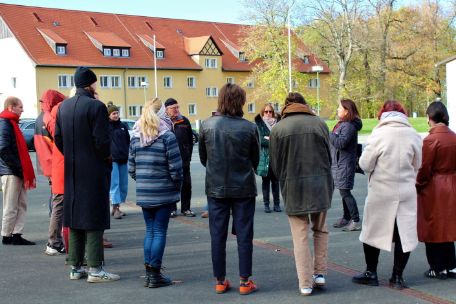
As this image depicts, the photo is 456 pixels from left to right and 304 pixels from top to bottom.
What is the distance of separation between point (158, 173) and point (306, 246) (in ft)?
5.32

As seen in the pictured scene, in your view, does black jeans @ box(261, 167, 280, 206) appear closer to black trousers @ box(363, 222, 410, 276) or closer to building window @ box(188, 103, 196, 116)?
black trousers @ box(363, 222, 410, 276)

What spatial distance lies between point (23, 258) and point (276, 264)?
3095 millimetres

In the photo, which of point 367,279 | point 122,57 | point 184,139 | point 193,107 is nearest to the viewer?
point 367,279

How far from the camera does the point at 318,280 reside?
6.04 meters

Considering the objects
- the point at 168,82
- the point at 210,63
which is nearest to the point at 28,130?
the point at 168,82

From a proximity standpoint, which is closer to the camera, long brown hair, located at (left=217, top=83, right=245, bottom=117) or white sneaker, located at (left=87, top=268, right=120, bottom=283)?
long brown hair, located at (left=217, top=83, right=245, bottom=117)

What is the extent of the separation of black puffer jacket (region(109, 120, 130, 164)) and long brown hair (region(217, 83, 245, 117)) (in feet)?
15.6

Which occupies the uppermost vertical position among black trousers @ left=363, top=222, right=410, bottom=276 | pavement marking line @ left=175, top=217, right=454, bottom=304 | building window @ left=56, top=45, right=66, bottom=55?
building window @ left=56, top=45, right=66, bottom=55

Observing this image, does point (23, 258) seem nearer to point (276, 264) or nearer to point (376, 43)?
point (276, 264)

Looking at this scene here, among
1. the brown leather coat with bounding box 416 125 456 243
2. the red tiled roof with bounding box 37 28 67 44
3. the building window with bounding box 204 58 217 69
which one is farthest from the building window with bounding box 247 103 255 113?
the brown leather coat with bounding box 416 125 456 243

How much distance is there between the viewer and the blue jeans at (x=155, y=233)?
624 cm

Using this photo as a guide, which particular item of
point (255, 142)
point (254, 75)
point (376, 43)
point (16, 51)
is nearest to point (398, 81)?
point (376, 43)

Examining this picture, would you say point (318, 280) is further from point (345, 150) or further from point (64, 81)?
point (64, 81)

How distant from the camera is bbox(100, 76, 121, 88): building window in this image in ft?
200
